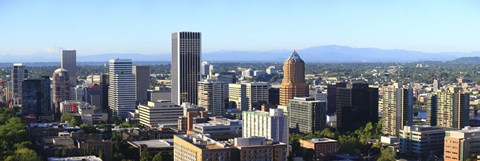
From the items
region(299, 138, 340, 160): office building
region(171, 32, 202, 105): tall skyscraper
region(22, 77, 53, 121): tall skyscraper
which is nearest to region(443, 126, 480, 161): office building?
region(299, 138, 340, 160): office building

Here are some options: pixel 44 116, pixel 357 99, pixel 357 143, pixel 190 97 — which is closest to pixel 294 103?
pixel 357 99

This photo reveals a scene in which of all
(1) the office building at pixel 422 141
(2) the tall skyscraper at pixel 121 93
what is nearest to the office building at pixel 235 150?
(1) the office building at pixel 422 141

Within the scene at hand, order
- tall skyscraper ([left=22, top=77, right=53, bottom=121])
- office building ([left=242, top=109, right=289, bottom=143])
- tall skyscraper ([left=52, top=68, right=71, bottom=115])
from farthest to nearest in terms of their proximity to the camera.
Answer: tall skyscraper ([left=52, top=68, right=71, bottom=115]), tall skyscraper ([left=22, top=77, right=53, bottom=121]), office building ([left=242, top=109, right=289, bottom=143])

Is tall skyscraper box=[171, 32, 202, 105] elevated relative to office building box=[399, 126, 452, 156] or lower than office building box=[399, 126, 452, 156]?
elevated

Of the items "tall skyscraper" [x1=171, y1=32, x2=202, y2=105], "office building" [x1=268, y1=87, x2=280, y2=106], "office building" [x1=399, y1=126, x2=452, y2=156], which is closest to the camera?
"office building" [x1=399, y1=126, x2=452, y2=156]

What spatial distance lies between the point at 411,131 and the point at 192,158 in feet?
34.3

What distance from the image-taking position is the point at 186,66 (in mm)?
42250

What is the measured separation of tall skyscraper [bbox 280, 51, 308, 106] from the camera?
36.5 metres

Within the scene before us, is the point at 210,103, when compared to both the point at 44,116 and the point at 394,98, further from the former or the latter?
the point at 394,98

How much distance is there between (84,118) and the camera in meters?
36.1

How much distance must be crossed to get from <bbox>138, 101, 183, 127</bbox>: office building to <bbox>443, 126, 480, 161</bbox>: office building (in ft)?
48.3

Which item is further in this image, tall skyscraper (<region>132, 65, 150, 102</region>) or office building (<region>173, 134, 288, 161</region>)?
tall skyscraper (<region>132, 65, 150, 102</region>)

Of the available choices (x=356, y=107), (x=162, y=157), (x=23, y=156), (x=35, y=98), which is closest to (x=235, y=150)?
(x=162, y=157)

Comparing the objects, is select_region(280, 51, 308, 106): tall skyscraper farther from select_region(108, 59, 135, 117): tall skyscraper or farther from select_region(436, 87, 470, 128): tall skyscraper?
select_region(108, 59, 135, 117): tall skyscraper
